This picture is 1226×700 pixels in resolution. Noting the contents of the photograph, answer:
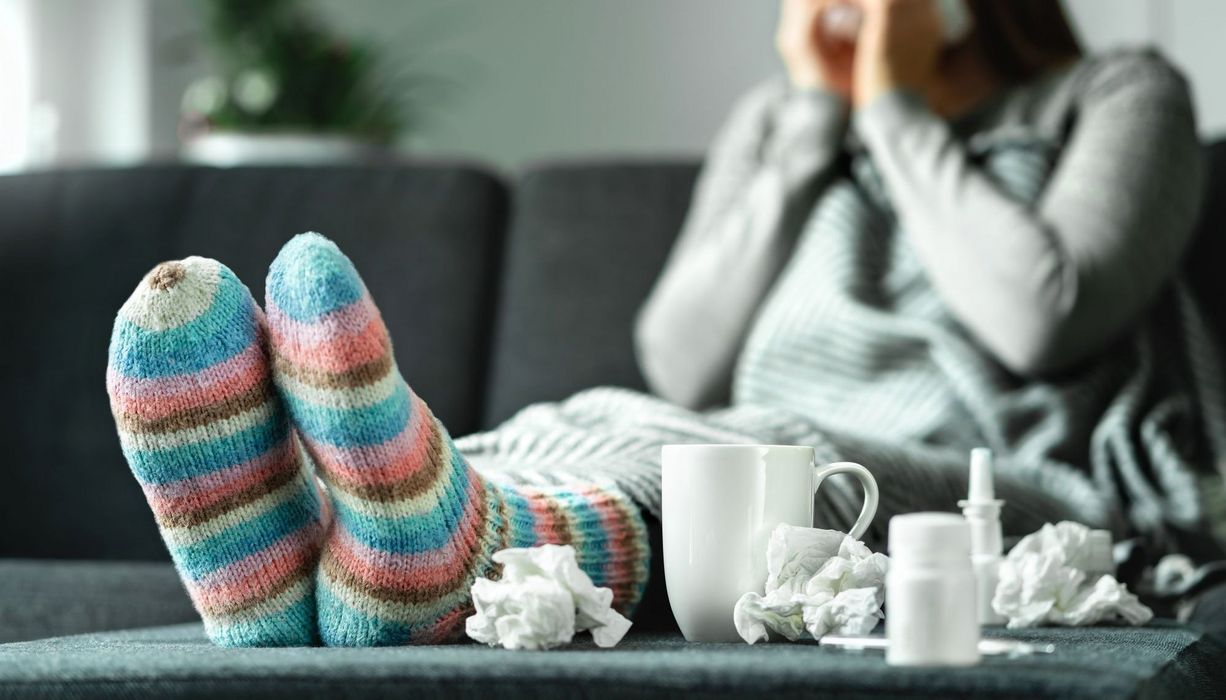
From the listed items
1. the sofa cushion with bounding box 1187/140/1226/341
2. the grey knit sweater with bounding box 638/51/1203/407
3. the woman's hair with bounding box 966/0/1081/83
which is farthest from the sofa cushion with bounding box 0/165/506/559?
the sofa cushion with bounding box 1187/140/1226/341

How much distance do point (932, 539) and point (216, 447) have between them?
347 mm

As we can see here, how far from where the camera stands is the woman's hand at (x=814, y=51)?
157cm

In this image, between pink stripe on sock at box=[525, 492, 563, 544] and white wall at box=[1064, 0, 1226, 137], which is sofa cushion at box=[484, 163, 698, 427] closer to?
pink stripe on sock at box=[525, 492, 563, 544]

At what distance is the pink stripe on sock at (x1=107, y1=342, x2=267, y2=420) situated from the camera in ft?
2.23

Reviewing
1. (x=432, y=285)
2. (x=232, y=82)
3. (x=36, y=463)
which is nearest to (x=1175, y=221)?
(x=432, y=285)

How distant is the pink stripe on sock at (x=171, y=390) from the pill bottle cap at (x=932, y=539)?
13.0 inches

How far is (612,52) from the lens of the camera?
277cm

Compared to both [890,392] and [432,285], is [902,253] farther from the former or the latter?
[432,285]

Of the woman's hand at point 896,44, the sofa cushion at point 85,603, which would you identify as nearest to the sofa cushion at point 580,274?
the woman's hand at point 896,44

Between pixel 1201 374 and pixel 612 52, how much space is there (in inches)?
64.8

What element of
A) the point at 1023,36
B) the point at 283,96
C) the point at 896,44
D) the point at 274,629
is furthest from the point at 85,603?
the point at 283,96

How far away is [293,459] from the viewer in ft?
2.40

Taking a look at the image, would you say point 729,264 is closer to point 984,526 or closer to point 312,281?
point 984,526

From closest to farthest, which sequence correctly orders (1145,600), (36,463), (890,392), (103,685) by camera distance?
(103,685) → (1145,600) → (890,392) → (36,463)
